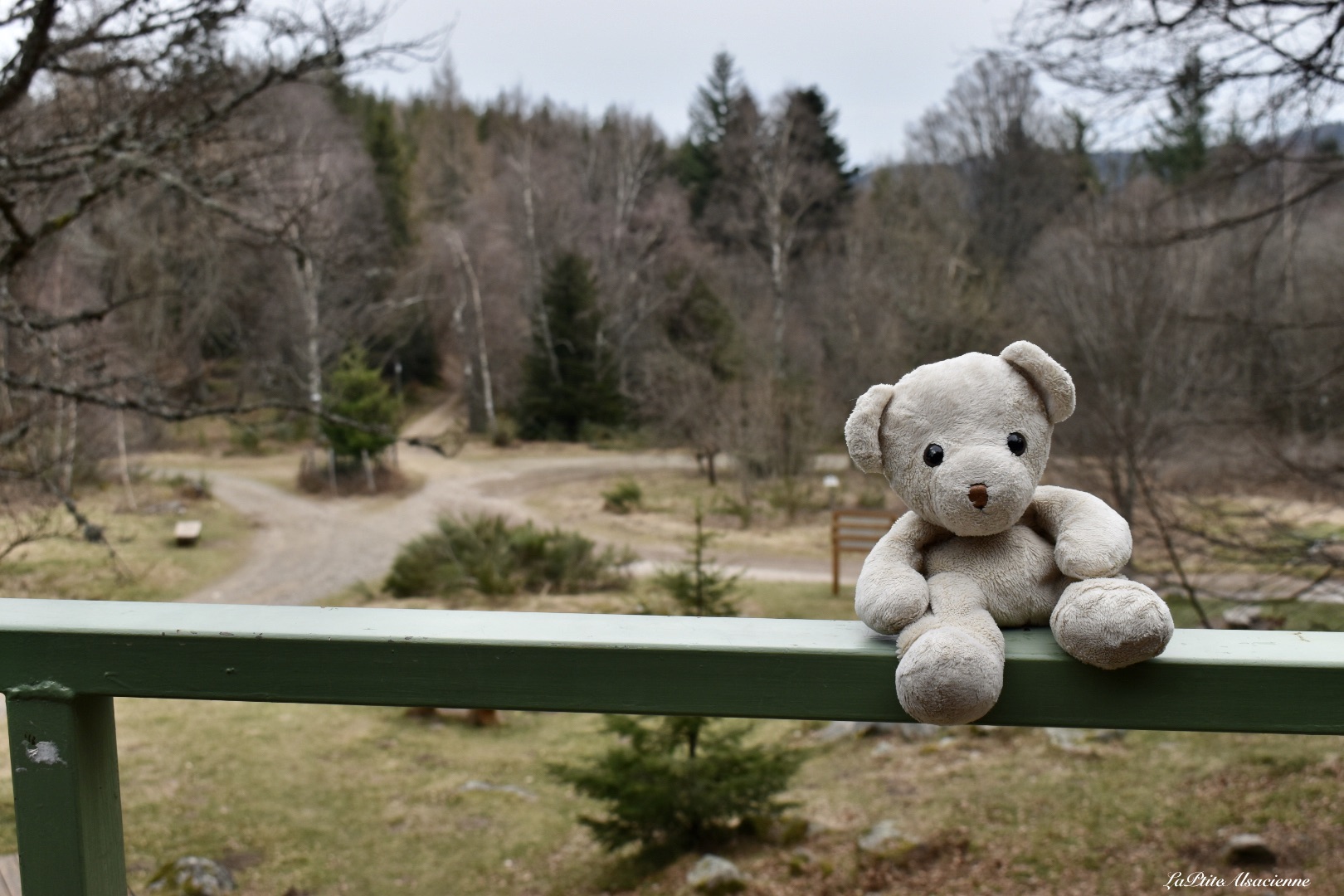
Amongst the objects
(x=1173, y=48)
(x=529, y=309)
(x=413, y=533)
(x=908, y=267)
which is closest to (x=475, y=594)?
(x=413, y=533)

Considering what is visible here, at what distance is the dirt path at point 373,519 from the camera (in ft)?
46.7

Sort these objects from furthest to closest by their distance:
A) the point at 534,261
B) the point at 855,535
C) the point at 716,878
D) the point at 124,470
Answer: the point at 534,261 → the point at 124,470 → the point at 855,535 → the point at 716,878

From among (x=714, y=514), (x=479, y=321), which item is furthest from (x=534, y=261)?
(x=714, y=514)

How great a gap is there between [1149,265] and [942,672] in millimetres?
8624

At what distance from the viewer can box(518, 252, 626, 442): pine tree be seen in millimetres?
27281

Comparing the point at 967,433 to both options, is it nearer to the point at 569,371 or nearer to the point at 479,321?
the point at 569,371

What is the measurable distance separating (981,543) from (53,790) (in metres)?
1.14

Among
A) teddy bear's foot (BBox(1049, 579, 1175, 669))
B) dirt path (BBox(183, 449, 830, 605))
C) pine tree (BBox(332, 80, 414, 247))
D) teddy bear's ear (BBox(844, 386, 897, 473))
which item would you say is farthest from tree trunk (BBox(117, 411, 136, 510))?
teddy bear's foot (BBox(1049, 579, 1175, 669))

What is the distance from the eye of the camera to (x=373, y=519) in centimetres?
1869

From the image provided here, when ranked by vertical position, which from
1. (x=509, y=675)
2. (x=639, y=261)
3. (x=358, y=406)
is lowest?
(x=358, y=406)

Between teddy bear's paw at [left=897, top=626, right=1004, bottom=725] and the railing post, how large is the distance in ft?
3.13

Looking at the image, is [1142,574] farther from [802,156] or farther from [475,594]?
[802,156]

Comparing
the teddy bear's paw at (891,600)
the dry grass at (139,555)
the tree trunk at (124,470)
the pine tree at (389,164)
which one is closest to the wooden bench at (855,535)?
the dry grass at (139,555)

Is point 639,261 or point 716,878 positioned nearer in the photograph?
point 716,878
